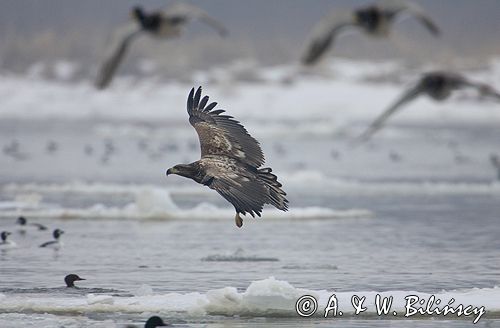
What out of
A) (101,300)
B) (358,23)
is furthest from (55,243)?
(101,300)

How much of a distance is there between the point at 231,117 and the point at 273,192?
0.92 meters

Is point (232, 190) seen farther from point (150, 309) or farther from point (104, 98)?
point (104, 98)

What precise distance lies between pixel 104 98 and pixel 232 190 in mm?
68288

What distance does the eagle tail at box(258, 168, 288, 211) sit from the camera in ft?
36.1

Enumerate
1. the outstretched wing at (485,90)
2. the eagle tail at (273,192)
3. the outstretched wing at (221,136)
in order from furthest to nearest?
the outstretched wing at (221,136), the eagle tail at (273,192), the outstretched wing at (485,90)

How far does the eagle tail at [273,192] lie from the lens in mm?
10992

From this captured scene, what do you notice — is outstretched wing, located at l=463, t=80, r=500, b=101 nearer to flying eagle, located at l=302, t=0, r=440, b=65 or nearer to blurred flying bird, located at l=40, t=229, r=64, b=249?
flying eagle, located at l=302, t=0, r=440, b=65

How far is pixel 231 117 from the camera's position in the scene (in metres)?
11.6

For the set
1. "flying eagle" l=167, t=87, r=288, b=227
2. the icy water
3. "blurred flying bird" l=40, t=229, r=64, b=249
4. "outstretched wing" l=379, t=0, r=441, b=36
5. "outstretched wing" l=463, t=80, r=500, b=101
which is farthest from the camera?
"blurred flying bird" l=40, t=229, r=64, b=249

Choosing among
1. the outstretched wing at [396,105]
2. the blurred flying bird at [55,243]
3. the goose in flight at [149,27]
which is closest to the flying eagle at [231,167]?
the outstretched wing at [396,105]

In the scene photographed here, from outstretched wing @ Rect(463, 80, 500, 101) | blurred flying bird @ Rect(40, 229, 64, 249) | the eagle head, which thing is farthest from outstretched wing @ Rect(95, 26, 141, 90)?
outstretched wing @ Rect(463, 80, 500, 101)

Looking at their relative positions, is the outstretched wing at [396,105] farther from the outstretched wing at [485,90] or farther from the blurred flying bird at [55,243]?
the blurred flying bird at [55,243]

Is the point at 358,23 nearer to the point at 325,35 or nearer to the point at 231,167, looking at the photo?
the point at 325,35

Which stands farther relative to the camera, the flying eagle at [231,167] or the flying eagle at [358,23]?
the flying eagle at [358,23]
